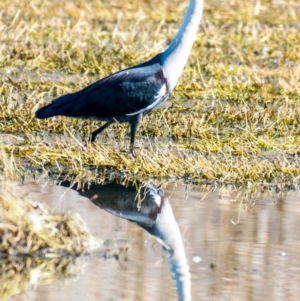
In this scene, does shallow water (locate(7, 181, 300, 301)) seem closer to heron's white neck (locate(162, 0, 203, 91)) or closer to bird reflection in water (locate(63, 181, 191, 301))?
bird reflection in water (locate(63, 181, 191, 301))

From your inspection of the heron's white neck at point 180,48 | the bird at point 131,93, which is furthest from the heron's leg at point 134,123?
the heron's white neck at point 180,48

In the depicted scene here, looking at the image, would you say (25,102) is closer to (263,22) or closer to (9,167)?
(9,167)

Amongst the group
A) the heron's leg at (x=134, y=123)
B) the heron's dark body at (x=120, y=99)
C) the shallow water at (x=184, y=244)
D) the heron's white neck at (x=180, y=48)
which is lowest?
the shallow water at (x=184, y=244)

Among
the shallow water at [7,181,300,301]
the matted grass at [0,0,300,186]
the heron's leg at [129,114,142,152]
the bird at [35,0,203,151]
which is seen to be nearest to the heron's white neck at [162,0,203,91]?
the bird at [35,0,203,151]

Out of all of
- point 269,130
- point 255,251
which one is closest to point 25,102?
point 269,130

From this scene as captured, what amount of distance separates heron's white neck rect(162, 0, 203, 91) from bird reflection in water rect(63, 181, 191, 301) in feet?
3.81

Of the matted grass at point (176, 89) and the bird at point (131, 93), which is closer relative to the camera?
the matted grass at point (176, 89)

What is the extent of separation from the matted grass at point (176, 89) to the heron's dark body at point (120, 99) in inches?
8.4

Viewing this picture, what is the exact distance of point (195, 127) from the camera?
8445 millimetres

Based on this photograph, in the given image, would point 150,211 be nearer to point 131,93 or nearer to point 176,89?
point 131,93

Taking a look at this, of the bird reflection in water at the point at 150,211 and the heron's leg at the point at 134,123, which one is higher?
the heron's leg at the point at 134,123

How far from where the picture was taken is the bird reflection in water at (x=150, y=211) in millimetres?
5121

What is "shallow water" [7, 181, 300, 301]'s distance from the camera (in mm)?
4754

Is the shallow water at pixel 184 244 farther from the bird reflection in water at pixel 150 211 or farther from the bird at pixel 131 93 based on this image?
the bird at pixel 131 93
